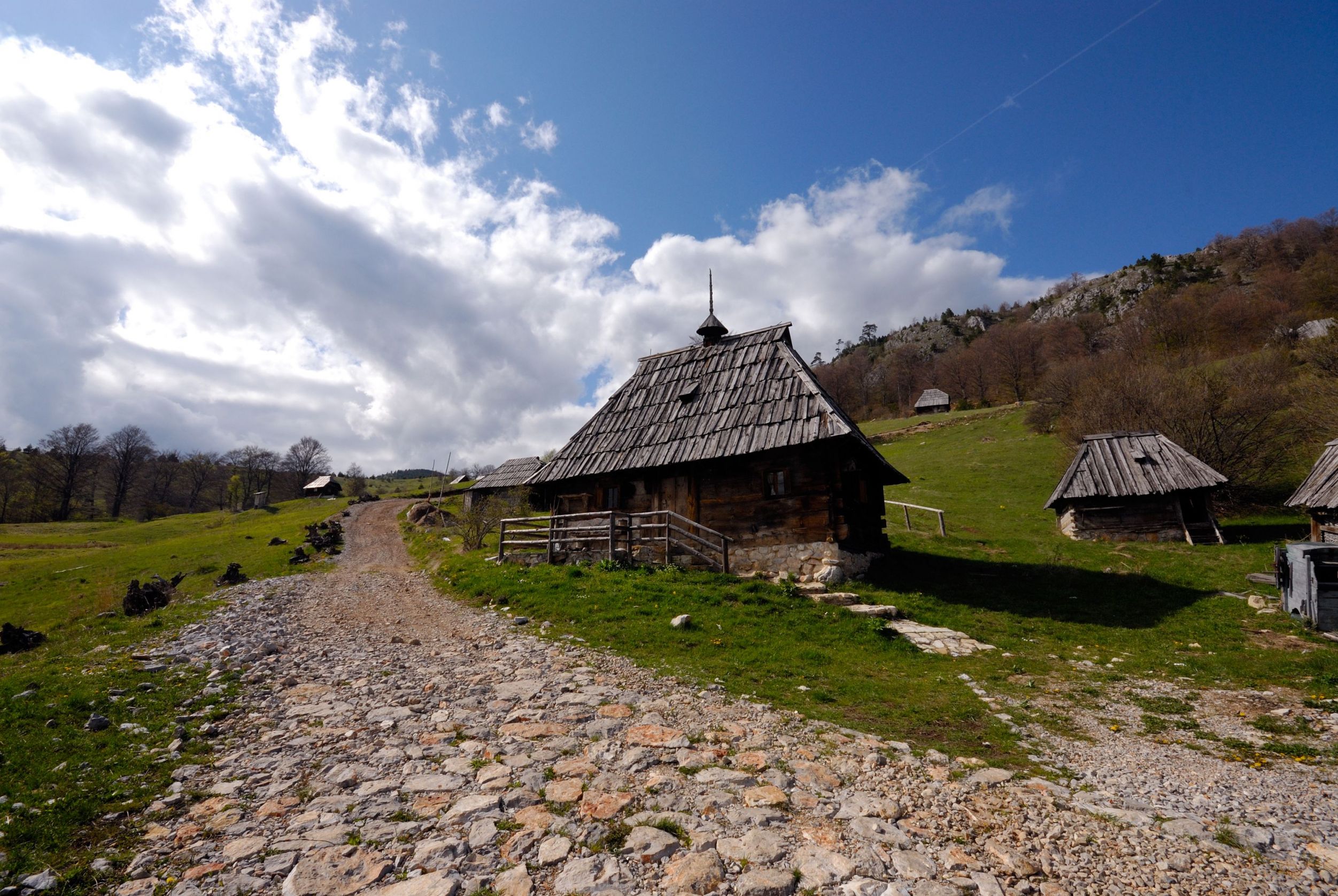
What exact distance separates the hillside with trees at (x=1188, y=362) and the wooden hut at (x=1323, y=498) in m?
9.93

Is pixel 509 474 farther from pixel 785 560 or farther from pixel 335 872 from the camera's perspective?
pixel 335 872

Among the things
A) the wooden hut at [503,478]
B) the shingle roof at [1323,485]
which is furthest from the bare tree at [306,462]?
the shingle roof at [1323,485]

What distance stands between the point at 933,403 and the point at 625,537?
2545 inches

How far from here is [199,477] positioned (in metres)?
79.1

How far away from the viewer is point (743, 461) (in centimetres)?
1633

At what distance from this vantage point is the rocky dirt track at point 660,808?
3650 mm

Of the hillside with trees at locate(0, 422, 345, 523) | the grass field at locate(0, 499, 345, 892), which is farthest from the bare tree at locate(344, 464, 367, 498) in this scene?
the grass field at locate(0, 499, 345, 892)

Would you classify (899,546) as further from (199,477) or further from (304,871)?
(199,477)

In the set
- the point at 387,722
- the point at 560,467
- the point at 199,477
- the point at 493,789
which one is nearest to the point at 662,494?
the point at 560,467

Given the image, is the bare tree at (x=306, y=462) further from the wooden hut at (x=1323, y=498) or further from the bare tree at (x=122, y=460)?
the wooden hut at (x=1323, y=498)

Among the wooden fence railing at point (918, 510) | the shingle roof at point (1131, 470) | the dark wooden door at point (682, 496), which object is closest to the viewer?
the dark wooden door at point (682, 496)

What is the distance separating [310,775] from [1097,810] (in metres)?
6.82

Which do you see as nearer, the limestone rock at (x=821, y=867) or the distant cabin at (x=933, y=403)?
the limestone rock at (x=821, y=867)

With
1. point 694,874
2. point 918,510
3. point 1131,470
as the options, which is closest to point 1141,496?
point 1131,470
